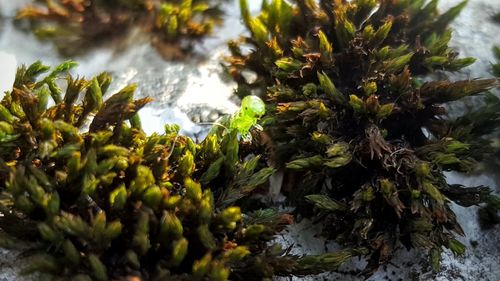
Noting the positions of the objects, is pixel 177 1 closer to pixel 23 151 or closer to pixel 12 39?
pixel 12 39

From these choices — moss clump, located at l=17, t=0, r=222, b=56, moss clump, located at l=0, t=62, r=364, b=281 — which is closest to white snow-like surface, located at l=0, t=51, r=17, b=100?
moss clump, located at l=17, t=0, r=222, b=56

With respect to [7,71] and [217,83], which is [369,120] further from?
[7,71]

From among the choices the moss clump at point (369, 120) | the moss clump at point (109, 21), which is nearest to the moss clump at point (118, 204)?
the moss clump at point (369, 120)

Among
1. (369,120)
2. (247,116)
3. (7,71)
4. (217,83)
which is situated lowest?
(369,120)

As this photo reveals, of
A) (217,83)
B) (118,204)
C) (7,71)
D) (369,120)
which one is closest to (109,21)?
(7,71)

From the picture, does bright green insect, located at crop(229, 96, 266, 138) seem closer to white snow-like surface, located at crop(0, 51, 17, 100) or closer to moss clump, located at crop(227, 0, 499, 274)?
moss clump, located at crop(227, 0, 499, 274)

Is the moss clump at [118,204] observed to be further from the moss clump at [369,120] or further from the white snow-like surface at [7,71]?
the white snow-like surface at [7,71]

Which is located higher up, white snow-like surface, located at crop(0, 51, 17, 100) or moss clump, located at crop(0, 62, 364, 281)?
white snow-like surface, located at crop(0, 51, 17, 100)

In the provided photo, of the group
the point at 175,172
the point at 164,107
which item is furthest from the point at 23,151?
the point at 164,107
